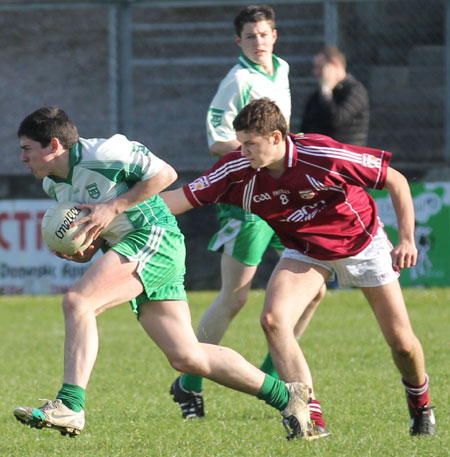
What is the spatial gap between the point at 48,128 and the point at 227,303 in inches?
75.3

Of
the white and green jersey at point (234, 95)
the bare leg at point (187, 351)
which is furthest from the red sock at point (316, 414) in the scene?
the white and green jersey at point (234, 95)

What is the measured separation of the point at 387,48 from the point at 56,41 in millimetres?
5604

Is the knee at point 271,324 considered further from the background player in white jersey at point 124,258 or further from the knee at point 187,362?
the knee at point 187,362

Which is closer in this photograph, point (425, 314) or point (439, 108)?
point (425, 314)

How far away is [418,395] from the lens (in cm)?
534

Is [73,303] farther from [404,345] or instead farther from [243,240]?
[243,240]

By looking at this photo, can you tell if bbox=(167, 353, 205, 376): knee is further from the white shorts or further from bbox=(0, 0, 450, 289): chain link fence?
bbox=(0, 0, 450, 289): chain link fence

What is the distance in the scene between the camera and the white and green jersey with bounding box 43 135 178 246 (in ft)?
16.3

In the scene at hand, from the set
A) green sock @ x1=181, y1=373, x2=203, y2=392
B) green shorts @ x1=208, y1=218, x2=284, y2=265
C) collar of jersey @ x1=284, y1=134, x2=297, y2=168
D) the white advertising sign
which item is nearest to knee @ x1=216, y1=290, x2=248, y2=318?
green shorts @ x1=208, y1=218, x2=284, y2=265

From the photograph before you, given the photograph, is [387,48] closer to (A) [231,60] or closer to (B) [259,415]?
(A) [231,60]

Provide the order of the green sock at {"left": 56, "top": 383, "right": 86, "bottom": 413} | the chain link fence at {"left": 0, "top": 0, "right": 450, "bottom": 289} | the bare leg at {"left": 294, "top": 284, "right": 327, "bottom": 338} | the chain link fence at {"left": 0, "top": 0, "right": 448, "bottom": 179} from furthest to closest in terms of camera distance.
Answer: the chain link fence at {"left": 0, "top": 0, "right": 448, "bottom": 179}, the chain link fence at {"left": 0, "top": 0, "right": 450, "bottom": 289}, the bare leg at {"left": 294, "top": 284, "right": 327, "bottom": 338}, the green sock at {"left": 56, "top": 383, "right": 86, "bottom": 413}

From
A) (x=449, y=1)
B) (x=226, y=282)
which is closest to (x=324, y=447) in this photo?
(x=226, y=282)

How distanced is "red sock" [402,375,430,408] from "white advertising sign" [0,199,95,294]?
699 centimetres

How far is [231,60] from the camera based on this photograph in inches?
569
